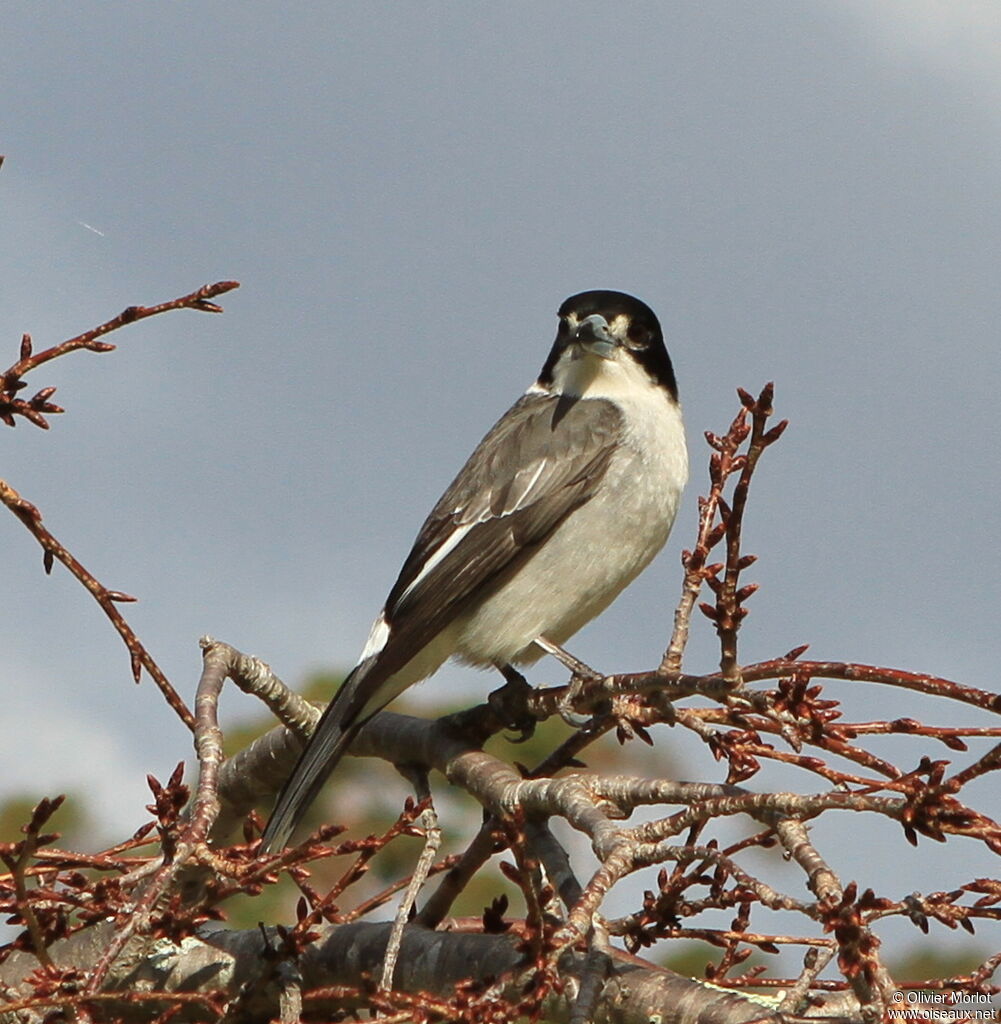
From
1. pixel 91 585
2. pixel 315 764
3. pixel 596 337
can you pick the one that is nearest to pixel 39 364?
pixel 91 585

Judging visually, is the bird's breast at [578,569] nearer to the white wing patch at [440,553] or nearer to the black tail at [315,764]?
the white wing patch at [440,553]

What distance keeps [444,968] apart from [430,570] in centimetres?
233

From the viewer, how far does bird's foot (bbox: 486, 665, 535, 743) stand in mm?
4805

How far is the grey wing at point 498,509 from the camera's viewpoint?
5449mm

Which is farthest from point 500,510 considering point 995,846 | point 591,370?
point 995,846

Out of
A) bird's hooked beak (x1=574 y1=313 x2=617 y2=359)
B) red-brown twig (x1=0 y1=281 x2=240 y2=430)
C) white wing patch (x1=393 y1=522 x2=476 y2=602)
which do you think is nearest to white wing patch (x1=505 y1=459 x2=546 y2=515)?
white wing patch (x1=393 y1=522 x2=476 y2=602)

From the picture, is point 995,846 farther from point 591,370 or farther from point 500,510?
point 591,370

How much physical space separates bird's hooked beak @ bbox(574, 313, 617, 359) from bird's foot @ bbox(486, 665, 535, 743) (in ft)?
5.02

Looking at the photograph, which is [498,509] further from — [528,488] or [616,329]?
[616,329]

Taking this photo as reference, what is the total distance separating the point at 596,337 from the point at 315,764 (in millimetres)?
2384

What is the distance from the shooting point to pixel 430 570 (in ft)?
18.3

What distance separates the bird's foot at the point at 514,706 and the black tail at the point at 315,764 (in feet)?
1.45

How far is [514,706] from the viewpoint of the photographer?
499 cm

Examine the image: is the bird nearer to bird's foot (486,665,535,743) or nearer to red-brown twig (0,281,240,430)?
bird's foot (486,665,535,743)
